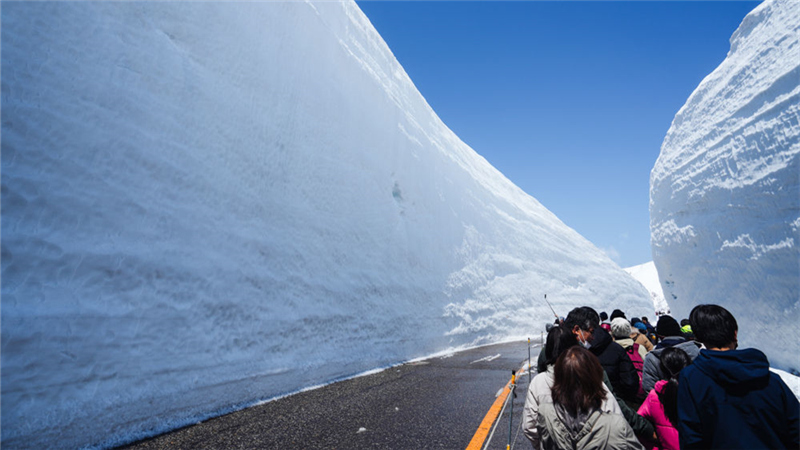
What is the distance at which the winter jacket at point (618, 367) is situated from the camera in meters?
3.09

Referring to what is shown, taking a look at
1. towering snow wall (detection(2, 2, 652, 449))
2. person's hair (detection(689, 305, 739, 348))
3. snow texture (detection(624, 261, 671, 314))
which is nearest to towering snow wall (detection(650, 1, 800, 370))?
person's hair (detection(689, 305, 739, 348))

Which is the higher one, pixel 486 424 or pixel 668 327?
pixel 668 327

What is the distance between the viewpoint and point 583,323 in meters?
3.48

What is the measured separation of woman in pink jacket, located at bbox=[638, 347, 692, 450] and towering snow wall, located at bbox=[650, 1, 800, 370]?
21.4ft

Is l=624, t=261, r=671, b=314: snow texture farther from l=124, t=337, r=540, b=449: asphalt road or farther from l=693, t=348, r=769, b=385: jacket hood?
l=693, t=348, r=769, b=385: jacket hood

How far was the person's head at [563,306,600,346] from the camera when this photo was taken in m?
3.39

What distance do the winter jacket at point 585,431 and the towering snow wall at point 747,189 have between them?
7.79 meters

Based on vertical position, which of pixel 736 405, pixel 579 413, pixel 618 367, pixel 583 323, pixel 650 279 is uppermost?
pixel 650 279

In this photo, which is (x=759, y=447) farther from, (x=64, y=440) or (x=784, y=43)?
(x=784, y=43)

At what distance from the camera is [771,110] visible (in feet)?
26.0

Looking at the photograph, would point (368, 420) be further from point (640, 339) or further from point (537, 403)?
point (640, 339)

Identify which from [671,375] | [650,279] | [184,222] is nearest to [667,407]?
[671,375]

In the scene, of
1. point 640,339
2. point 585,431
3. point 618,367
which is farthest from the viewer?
point 640,339

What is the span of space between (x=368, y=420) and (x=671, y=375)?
3.20 metres
